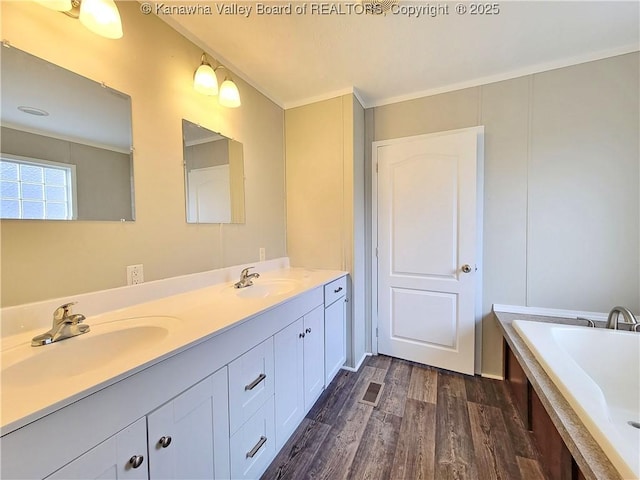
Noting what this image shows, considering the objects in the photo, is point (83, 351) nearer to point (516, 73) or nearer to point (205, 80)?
point (205, 80)

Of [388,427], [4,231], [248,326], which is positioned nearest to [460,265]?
[388,427]

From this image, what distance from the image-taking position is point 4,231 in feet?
3.03

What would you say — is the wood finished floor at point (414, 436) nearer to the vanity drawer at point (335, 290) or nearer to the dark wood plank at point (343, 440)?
the dark wood plank at point (343, 440)

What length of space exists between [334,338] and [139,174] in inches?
65.0

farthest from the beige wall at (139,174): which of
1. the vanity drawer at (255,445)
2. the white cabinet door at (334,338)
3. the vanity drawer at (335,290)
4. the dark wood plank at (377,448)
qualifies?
the dark wood plank at (377,448)

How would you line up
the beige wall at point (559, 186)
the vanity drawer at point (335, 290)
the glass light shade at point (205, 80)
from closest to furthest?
the glass light shade at point (205, 80), the beige wall at point (559, 186), the vanity drawer at point (335, 290)

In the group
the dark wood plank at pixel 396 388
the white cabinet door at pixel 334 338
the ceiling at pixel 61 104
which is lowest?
the dark wood plank at pixel 396 388

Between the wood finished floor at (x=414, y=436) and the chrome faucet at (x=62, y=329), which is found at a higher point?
the chrome faucet at (x=62, y=329)

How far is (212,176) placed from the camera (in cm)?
175

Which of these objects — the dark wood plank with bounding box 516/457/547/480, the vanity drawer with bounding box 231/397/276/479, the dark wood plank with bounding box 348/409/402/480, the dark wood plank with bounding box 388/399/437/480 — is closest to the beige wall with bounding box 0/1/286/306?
the vanity drawer with bounding box 231/397/276/479

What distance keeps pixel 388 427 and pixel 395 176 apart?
191 cm

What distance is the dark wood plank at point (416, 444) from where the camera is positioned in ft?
4.34

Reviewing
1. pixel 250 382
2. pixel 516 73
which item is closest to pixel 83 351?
pixel 250 382

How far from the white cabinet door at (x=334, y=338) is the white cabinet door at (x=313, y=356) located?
76 mm
